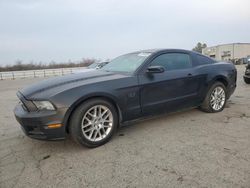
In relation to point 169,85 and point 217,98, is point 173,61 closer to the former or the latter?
point 169,85

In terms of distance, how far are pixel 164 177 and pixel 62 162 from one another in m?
1.32

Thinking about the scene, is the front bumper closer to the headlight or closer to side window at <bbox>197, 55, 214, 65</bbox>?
the headlight

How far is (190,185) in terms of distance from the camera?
2059mm

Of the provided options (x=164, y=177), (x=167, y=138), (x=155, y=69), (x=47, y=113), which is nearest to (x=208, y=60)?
(x=155, y=69)

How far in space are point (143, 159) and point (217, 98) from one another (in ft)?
8.85

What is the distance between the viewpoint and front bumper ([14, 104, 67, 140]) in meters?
2.66

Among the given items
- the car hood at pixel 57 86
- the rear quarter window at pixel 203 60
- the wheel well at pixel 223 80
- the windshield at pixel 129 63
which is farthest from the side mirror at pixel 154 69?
the wheel well at pixel 223 80

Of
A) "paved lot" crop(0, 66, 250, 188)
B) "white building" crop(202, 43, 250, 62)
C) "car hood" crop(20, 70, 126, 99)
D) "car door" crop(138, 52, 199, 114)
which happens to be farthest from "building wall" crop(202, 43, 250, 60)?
"car hood" crop(20, 70, 126, 99)

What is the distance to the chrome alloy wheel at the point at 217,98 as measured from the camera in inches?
173

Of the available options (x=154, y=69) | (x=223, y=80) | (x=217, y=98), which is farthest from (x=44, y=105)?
(x=223, y=80)

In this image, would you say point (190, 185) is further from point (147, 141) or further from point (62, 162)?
point (62, 162)

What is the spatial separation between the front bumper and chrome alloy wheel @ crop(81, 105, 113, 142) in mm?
326

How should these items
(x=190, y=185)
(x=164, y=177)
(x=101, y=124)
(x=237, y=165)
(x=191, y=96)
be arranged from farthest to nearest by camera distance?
(x=191, y=96) < (x=101, y=124) < (x=237, y=165) < (x=164, y=177) < (x=190, y=185)

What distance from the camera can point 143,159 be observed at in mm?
2615
